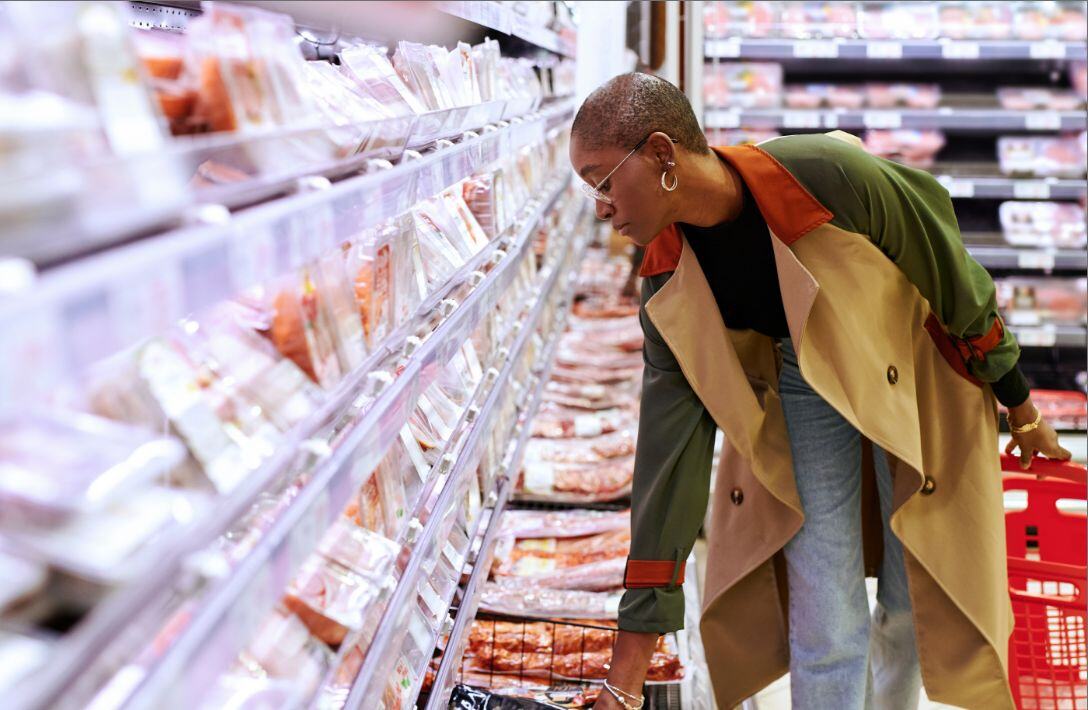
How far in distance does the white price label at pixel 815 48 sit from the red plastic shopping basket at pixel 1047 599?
3.12 m

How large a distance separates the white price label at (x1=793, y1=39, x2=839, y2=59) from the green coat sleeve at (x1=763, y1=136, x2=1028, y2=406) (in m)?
3.39

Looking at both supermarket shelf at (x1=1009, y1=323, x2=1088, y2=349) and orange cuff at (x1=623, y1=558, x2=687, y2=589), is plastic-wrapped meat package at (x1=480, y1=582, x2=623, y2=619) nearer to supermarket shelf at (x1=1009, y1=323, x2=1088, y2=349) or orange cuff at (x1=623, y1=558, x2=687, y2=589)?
orange cuff at (x1=623, y1=558, x2=687, y2=589)

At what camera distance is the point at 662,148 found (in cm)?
164

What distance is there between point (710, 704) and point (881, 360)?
0.89 meters

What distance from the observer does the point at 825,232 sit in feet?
5.83

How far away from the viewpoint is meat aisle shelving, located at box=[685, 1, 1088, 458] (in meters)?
5.15

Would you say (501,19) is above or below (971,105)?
above

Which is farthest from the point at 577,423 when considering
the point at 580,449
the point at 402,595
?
the point at 402,595

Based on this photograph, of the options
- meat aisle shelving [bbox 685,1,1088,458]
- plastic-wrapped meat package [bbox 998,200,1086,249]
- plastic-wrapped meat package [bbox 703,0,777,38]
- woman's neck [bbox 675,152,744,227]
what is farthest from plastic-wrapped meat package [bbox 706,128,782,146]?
woman's neck [bbox 675,152,744,227]

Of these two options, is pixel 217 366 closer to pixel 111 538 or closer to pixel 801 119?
pixel 111 538

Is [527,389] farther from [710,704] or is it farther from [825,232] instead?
[825,232]

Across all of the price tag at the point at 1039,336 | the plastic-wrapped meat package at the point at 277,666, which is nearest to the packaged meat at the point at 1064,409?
the price tag at the point at 1039,336

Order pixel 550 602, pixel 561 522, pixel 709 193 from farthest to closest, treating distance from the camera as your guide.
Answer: pixel 561 522 < pixel 550 602 < pixel 709 193

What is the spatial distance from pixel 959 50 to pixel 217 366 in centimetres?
493
